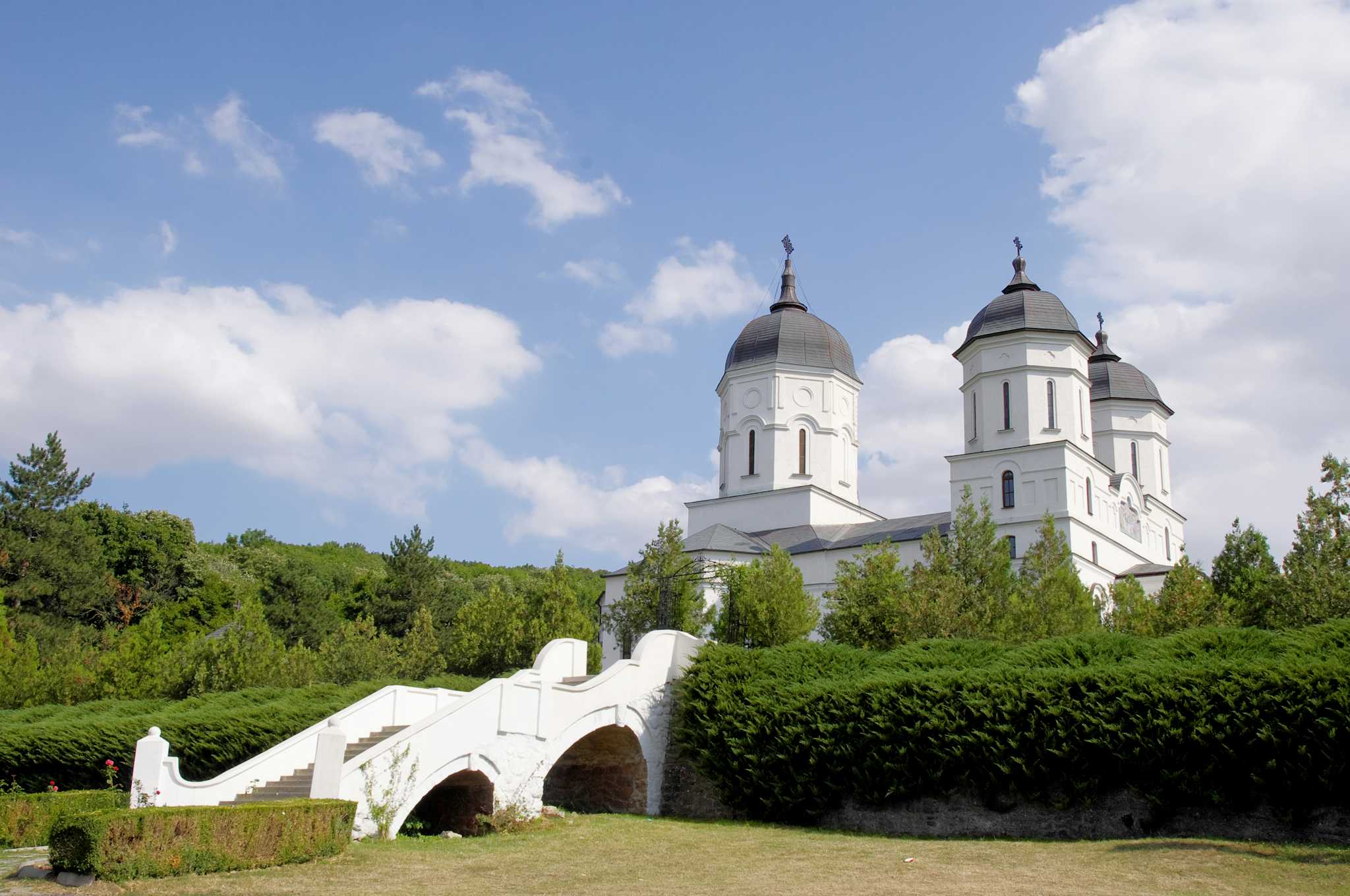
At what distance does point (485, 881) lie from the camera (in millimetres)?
11492

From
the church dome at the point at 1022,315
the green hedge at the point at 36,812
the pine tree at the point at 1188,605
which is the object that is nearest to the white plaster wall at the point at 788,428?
the church dome at the point at 1022,315

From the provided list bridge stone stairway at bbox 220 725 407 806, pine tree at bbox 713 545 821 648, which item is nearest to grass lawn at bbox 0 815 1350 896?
bridge stone stairway at bbox 220 725 407 806

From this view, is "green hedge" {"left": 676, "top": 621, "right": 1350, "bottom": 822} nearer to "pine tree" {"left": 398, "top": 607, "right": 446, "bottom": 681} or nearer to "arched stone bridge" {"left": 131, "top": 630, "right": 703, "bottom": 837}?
"arched stone bridge" {"left": 131, "top": 630, "right": 703, "bottom": 837}

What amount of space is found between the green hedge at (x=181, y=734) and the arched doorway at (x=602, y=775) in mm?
2713

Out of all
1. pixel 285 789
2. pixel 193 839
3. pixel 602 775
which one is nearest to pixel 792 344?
pixel 602 775

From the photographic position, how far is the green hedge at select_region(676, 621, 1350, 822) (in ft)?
43.7

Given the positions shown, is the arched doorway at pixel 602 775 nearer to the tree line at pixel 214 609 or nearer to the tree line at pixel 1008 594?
A: the tree line at pixel 1008 594

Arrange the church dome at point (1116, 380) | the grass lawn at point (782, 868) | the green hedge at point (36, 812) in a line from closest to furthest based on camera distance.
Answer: the grass lawn at point (782, 868), the green hedge at point (36, 812), the church dome at point (1116, 380)

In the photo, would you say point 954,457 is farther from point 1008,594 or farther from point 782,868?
point 782,868

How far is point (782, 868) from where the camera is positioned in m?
12.5

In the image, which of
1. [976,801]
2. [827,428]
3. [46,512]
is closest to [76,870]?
[976,801]

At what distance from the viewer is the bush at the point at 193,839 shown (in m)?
10.5

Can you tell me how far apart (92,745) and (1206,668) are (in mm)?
17523

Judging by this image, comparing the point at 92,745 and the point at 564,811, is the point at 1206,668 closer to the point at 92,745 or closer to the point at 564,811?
the point at 564,811
